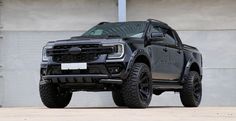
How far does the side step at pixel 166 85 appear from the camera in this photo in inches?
428

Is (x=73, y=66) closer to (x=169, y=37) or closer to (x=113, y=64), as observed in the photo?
(x=113, y=64)

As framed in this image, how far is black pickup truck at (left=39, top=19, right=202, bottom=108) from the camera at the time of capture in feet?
31.8

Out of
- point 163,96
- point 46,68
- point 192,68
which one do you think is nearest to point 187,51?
point 192,68

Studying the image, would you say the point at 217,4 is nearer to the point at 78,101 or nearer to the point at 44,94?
the point at 78,101

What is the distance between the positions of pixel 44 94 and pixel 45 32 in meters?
7.01

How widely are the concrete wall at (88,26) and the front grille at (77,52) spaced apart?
6774 mm

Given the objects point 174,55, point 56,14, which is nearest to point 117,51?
point 174,55

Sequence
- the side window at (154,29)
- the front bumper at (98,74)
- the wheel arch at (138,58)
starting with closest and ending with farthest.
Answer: the front bumper at (98,74) < the wheel arch at (138,58) < the side window at (154,29)

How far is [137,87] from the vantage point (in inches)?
382

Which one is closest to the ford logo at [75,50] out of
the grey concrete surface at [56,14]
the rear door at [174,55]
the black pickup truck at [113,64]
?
the black pickup truck at [113,64]

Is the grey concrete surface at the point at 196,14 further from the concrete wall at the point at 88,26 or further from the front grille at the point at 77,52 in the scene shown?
the front grille at the point at 77,52

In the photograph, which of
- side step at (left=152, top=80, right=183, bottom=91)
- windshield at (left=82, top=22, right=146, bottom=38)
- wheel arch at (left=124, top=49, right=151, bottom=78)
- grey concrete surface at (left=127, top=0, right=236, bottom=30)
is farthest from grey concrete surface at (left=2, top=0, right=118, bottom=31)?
wheel arch at (left=124, top=49, right=151, bottom=78)

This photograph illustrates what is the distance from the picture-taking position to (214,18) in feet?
56.6

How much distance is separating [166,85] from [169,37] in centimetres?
123
